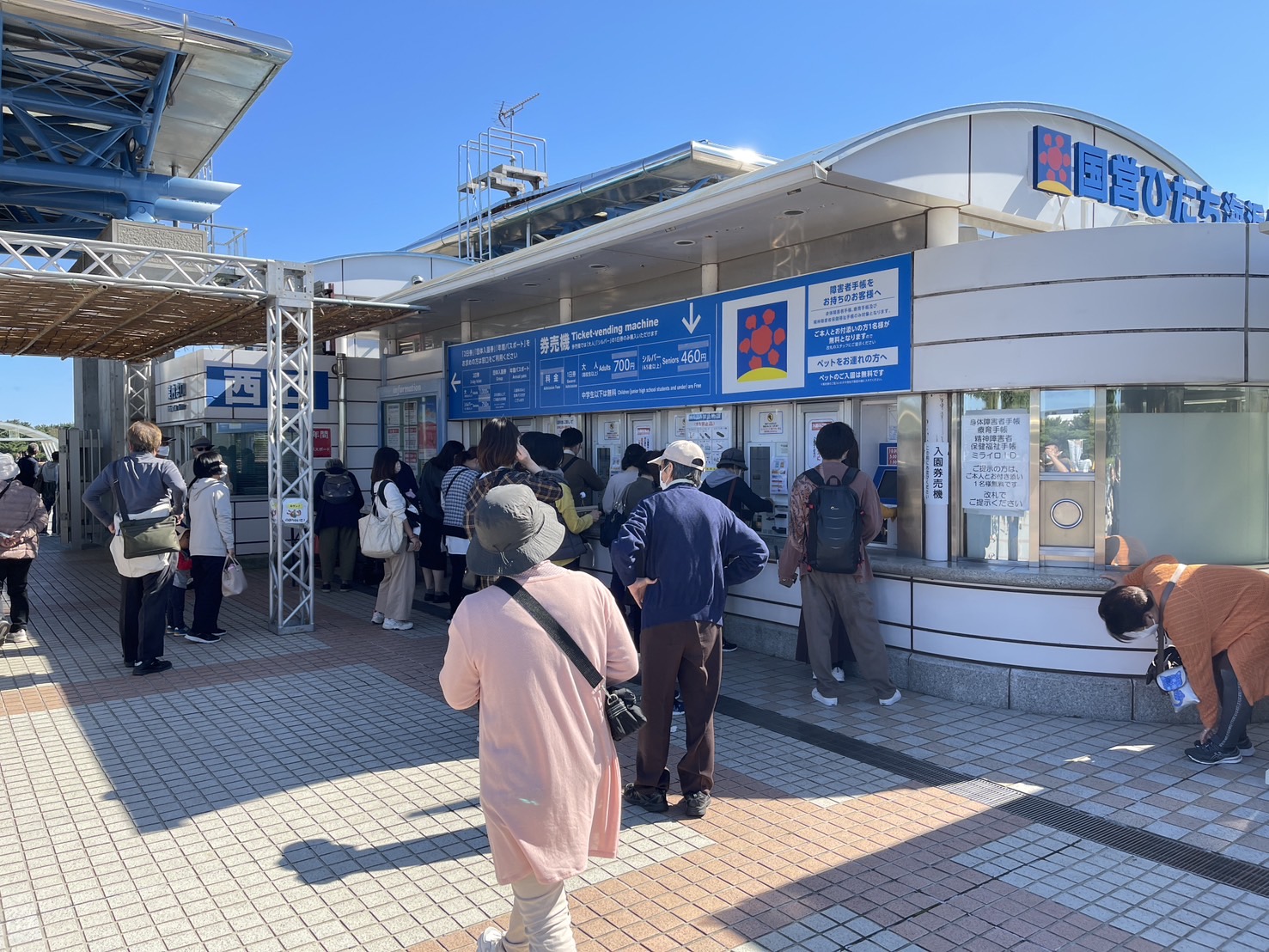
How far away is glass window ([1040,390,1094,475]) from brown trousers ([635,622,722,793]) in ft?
10.4

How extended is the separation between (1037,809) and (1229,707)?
148cm

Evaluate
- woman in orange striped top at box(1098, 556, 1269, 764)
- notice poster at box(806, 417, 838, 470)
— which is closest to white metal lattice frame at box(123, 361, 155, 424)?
notice poster at box(806, 417, 838, 470)

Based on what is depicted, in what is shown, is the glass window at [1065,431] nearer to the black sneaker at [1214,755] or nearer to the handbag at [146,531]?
the black sneaker at [1214,755]

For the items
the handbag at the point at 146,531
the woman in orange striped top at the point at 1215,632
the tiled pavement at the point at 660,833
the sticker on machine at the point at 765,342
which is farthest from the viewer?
the sticker on machine at the point at 765,342

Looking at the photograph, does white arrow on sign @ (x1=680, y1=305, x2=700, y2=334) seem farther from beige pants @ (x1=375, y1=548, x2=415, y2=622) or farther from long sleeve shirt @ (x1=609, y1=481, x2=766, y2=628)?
long sleeve shirt @ (x1=609, y1=481, x2=766, y2=628)

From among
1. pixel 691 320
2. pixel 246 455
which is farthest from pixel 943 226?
pixel 246 455

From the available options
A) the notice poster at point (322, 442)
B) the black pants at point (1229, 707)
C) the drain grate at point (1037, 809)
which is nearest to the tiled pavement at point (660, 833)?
the drain grate at point (1037, 809)

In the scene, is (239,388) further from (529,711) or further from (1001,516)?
(529,711)

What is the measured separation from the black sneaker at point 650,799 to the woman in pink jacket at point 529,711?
69.9 inches

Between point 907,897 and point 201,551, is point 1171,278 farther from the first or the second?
point 201,551

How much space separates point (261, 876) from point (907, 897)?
2.63 metres

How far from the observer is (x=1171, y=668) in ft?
16.5

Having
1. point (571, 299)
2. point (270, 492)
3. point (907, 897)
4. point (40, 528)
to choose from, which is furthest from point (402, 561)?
Result: point (907, 897)

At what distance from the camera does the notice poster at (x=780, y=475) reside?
8008 mm
